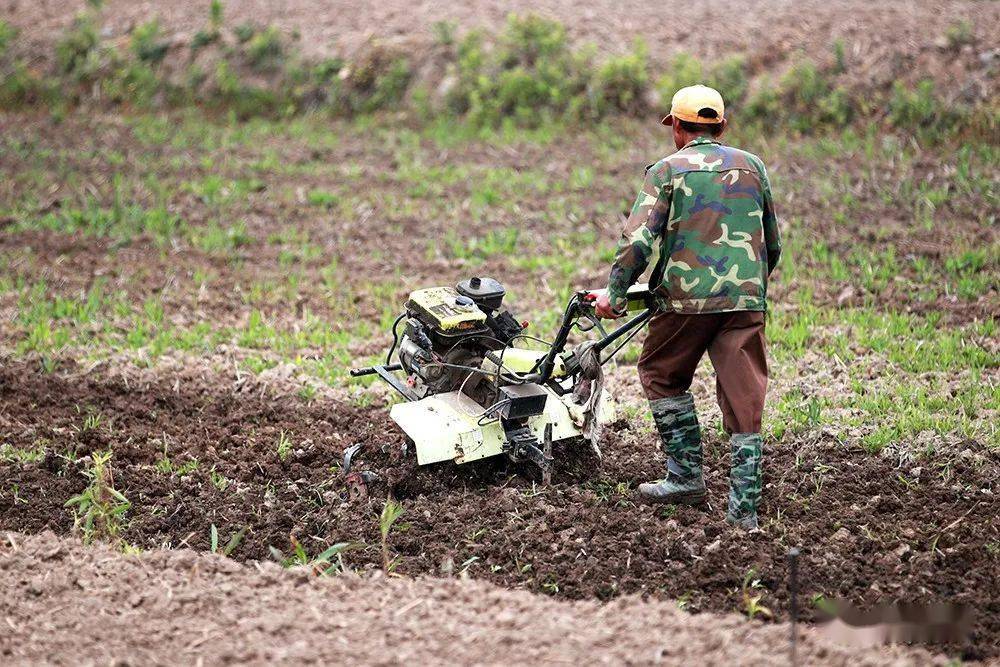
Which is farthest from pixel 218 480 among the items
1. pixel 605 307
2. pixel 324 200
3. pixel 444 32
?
pixel 444 32

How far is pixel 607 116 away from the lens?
Answer: 42.3 ft

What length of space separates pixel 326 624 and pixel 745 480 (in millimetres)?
2096

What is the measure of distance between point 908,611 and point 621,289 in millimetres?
1810

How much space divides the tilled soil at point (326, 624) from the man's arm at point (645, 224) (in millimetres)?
1492

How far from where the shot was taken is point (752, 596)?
15.3 feet

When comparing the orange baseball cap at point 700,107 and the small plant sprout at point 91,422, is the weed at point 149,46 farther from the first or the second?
the orange baseball cap at point 700,107

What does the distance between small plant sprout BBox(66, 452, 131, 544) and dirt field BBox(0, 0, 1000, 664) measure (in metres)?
0.11

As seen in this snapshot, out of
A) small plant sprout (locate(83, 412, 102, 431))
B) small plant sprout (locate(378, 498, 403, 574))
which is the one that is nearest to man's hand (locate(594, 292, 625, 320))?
small plant sprout (locate(378, 498, 403, 574))

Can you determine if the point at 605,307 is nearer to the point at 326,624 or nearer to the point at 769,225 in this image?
the point at 769,225

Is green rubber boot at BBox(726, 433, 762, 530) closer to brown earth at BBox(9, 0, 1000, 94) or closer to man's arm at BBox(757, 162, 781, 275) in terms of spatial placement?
man's arm at BBox(757, 162, 781, 275)

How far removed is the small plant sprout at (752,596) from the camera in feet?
14.4

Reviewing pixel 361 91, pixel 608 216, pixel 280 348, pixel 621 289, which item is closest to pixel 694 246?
pixel 621 289

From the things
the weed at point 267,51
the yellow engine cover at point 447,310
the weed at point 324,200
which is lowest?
the weed at point 324,200

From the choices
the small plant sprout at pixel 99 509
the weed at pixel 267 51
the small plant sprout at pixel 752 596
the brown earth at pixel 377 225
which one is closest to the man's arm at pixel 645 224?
A: the small plant sprout at pixel 752 596
